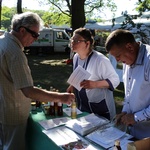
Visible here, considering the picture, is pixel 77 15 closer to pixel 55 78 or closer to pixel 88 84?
pixel 55 78

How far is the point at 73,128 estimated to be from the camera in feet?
7.05

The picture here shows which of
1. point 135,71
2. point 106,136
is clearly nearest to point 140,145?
point 106,136

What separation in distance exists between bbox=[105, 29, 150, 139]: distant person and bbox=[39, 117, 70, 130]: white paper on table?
24.5 inches

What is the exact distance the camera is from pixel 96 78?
2658mm

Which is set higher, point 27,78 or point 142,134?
point 27,78

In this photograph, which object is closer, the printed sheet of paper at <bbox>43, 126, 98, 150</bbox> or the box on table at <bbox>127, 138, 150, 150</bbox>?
the box on table at <bbox>127, 138, 150, 150</bbox>

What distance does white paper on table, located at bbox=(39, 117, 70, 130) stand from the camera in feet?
7.27

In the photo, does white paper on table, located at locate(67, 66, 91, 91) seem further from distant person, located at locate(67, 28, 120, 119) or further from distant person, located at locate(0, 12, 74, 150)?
distant person, located at locate(0, 12, 74, 150)

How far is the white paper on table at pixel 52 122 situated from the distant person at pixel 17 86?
0.19 metres

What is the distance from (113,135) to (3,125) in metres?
0.99

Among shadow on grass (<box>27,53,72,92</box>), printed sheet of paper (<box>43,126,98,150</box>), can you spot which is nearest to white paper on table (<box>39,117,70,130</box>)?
printed sheet of paper (<box>43,126,98,150</box>)

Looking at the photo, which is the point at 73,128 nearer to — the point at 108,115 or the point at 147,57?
the point at 108,115

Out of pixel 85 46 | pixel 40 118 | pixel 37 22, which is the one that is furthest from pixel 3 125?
pixel 85 46

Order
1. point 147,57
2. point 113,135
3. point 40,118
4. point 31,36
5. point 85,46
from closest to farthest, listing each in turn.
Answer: point 147,57
point 113,135
point 31,36
point 40,118
point 85,46
